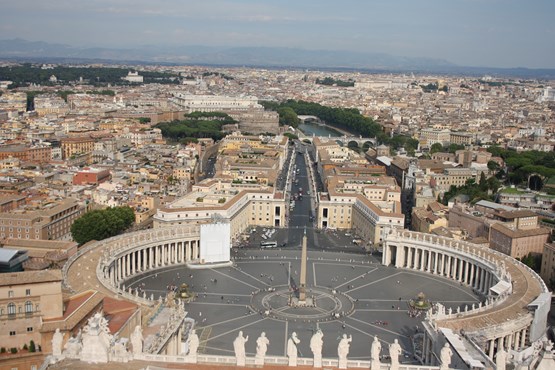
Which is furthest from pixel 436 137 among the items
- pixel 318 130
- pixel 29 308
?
pixel 29 308

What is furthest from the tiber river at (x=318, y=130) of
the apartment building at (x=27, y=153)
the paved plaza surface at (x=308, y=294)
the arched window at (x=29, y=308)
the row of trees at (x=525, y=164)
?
the arched window at (x=29, y=308)

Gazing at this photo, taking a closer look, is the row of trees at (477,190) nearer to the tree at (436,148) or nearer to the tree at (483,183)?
the tree at (483,183)

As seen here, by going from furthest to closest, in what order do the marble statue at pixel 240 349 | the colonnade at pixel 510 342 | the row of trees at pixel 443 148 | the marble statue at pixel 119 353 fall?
the row of trees at pixel 443 148
the colonnade at pixel 510 342
the marble statue at pixel 240 349
the marble statue at pixel 119 353

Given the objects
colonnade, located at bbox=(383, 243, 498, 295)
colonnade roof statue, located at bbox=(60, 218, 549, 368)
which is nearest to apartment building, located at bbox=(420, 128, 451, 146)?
colonnade roof statue, located at bbox=(60, 218, 549, 368)

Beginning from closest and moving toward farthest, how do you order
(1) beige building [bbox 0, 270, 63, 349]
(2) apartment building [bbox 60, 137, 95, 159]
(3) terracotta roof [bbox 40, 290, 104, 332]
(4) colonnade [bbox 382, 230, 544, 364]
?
(3) terracotta roof [bbox 40, 290, 104, 332] → (1) beige building [bbox 0, 270, 63, 349] → (4) colonnade [bbox 382, 230, 544, 364] → (2) apartment building [bbox 60, 137, 95, 159]

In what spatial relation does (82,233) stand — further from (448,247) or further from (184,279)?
(448,247)

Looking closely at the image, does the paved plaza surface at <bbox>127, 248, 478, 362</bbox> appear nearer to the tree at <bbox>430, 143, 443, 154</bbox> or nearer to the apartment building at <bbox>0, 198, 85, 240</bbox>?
the apartment building at <bbox>0, 198, 85, 240</bbox>

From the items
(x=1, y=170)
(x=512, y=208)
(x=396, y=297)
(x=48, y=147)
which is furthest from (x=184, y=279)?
(x=48, y=147)
